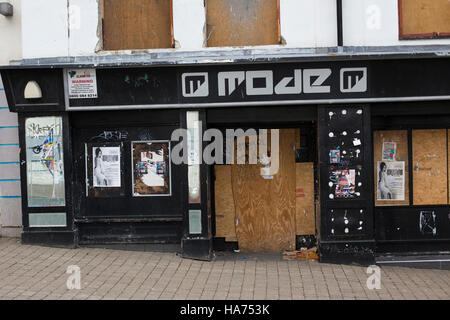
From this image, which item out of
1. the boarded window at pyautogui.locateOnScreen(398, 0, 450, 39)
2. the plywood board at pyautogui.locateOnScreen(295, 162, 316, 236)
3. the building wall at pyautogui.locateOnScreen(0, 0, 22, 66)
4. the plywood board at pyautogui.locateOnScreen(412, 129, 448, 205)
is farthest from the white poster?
the plywood board at pyautogui.locateOnScreen(412, 129, 448, 205)

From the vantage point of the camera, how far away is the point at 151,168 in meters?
9.15

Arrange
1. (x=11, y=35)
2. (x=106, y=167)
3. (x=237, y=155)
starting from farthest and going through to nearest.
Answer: (x=237, y=155), (x=11, y=35), (x=106, y=167)

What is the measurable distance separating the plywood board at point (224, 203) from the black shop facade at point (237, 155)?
0.02 meters

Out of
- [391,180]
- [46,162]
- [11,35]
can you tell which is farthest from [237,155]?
[11,35]

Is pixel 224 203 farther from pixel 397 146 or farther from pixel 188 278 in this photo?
pixel 397 146

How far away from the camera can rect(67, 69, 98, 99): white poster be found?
8820mm

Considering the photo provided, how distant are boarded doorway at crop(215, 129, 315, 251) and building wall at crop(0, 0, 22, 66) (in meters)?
4.20

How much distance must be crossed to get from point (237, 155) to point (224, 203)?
0.91 metres

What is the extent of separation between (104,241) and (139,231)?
647 mm

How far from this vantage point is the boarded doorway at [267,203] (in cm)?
938

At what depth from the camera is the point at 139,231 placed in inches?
360

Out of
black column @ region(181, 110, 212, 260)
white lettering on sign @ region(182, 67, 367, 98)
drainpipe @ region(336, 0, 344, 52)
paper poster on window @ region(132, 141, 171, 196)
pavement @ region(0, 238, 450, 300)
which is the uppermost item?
drainpipe @ region(336, 0, 344, 52)

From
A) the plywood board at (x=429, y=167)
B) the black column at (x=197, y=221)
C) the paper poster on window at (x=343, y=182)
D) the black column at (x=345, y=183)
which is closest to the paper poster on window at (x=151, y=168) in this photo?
the black column at (x=197, y=221)

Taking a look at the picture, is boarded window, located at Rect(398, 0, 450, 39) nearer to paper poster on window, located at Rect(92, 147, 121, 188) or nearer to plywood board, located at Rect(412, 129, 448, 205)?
plywood board, located at Rect(412, 129, 448, 205)
